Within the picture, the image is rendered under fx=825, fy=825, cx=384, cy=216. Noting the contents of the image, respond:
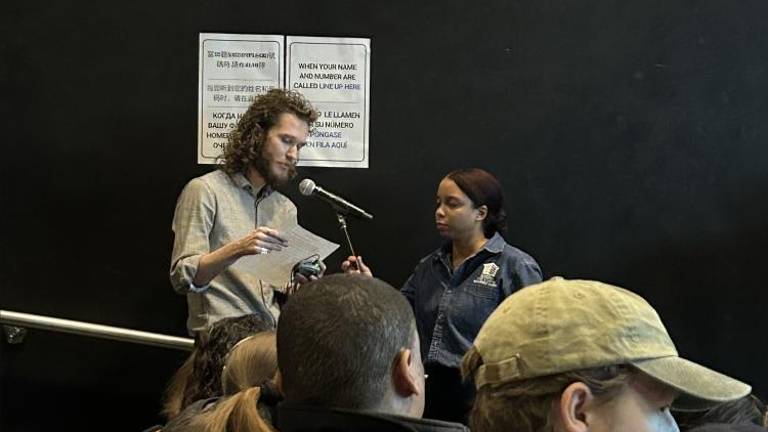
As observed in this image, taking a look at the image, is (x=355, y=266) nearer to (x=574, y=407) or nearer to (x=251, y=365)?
(x=251, y=365)

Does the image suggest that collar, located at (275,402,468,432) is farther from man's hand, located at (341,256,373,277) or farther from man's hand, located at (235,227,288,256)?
man's hand, located at (341,256,373,277)

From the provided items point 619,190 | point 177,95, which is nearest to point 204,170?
point 177,95

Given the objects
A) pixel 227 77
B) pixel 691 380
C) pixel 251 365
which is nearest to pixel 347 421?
pixel 691 380

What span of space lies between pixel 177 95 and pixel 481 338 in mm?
2342

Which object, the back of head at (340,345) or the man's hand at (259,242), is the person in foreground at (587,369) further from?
the man's hand at (259,242)

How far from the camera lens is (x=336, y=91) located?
3.21 metres

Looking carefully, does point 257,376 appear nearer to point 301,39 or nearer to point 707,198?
point 301,39

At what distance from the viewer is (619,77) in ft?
10.7

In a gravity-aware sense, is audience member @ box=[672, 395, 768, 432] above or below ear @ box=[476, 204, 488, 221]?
below

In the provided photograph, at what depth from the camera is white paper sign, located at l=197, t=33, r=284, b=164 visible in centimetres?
317

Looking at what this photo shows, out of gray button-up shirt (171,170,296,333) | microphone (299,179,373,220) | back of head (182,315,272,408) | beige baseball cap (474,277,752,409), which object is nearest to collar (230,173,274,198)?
gray button-up shirt (171,170,296,333)

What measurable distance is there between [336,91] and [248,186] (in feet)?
1.98

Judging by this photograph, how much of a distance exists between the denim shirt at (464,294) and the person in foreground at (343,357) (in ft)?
5.38

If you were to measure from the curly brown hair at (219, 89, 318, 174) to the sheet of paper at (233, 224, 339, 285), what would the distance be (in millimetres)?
358
